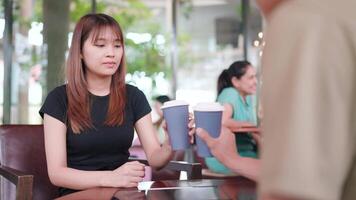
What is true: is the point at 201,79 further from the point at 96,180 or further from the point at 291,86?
the point at 291,86

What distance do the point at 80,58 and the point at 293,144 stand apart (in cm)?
161

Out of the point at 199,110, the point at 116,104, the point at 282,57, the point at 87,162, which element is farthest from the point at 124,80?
the point at 282,57

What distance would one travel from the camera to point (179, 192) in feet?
4.61

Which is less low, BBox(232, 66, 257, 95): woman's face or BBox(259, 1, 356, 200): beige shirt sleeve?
BBox(232, 66, 257, 95): woman's face

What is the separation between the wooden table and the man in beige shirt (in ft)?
2.72

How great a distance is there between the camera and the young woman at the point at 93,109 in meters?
1.88

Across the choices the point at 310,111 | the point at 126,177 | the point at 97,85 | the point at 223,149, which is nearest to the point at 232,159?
the point at 223,149

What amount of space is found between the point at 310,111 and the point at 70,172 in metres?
1.40

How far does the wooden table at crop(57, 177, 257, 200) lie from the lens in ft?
4.31

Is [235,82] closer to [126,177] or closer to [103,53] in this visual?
[103,53]

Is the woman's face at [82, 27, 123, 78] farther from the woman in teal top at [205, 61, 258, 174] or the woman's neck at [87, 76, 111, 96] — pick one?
the woman in teal top at [205, 61, 258, 174]

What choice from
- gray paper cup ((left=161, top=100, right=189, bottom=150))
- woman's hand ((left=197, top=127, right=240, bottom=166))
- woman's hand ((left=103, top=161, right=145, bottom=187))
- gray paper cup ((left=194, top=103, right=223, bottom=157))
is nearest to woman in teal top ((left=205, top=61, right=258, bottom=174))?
woman's hand ((left=103, top=161, right=145, bottom=187))

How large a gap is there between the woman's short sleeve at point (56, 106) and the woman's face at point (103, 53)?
16 centimetres

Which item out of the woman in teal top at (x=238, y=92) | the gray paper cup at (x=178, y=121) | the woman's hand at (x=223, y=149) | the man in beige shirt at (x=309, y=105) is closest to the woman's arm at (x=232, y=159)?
the woman's hand at (x=223, y=149)
